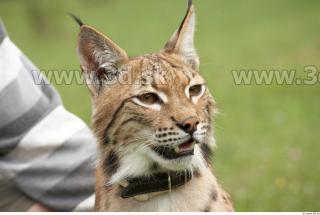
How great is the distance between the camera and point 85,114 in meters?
4.24

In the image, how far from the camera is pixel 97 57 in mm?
1589

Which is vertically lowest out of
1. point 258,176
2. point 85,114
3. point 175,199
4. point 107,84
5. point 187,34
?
point 258,176

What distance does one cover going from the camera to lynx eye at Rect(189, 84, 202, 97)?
1596 millimetres

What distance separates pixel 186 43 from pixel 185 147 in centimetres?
29

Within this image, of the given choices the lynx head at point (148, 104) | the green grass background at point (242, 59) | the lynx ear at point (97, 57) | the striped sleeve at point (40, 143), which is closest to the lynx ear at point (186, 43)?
the lynx head at point (148, 104)

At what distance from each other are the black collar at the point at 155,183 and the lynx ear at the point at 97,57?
0.25m

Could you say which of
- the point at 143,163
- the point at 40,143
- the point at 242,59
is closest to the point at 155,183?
the point at 143,163

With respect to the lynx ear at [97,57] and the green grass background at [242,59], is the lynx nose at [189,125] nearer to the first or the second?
the lynx ear at [97,57]

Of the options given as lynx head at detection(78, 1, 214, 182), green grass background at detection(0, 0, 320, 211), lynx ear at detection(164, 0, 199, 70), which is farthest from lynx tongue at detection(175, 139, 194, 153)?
green grass background at detection(0, 0, 320, 211)

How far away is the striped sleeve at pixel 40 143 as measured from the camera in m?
1.94

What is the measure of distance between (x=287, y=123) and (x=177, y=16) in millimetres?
1437

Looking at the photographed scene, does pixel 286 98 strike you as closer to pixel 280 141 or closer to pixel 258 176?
pixel 280 141

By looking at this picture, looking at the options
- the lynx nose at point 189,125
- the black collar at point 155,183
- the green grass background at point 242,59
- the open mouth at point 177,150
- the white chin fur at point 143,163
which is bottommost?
the green grass background at point 242,59

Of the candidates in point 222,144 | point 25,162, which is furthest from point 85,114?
point 25,162
